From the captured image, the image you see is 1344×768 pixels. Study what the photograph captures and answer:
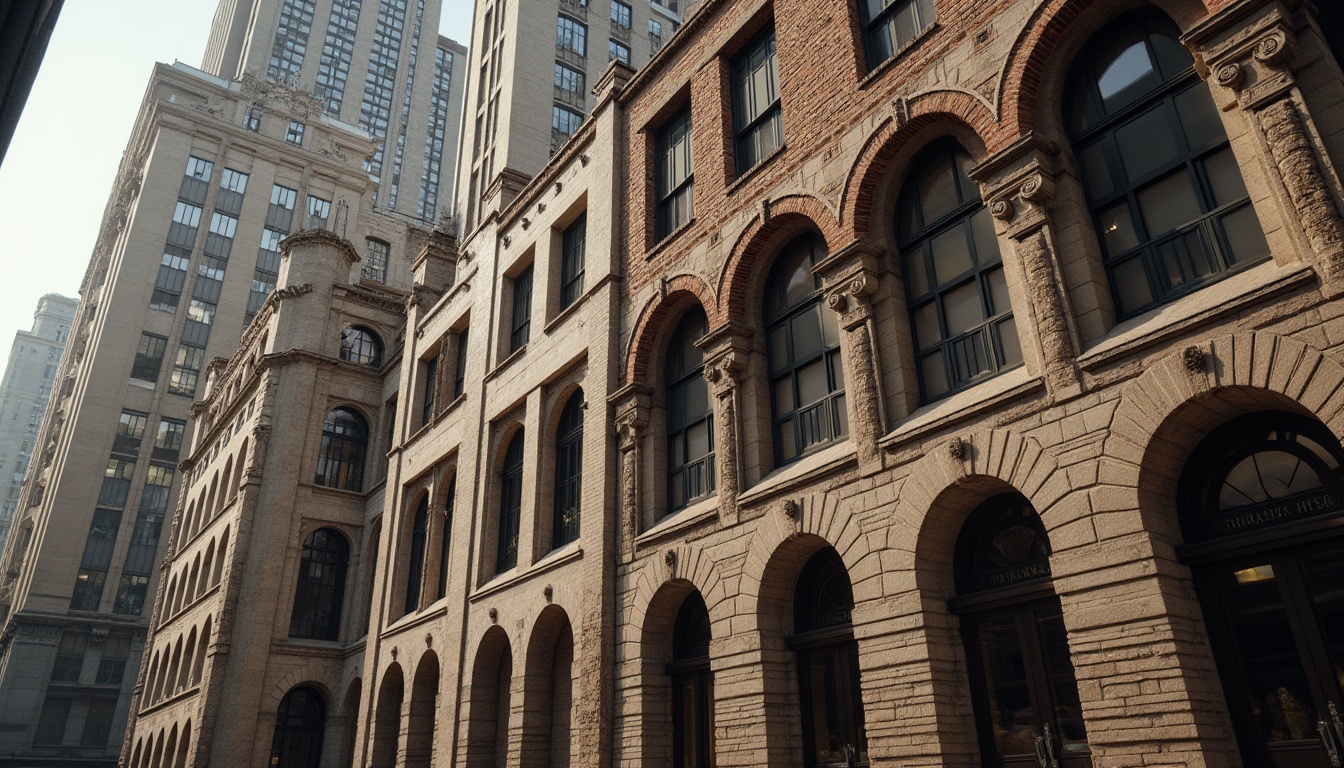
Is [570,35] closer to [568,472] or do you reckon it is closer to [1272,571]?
[568,472]

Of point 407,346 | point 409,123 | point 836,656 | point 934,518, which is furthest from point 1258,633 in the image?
point 409,123

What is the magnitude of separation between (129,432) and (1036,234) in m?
69.8

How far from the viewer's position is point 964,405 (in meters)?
11.8

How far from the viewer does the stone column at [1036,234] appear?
1066cm

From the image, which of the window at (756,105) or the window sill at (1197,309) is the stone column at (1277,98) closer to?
the window sill at (1197,309)

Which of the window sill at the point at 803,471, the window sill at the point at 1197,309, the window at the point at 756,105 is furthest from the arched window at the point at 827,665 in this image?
the window at the point at 756,105

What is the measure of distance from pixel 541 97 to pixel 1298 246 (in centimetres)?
3493

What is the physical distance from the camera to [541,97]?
130 ft

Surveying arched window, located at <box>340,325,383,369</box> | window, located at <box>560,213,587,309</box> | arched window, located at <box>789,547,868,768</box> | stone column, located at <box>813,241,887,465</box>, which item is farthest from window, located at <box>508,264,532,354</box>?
arched window, located at <box>340,325,383,369</box>

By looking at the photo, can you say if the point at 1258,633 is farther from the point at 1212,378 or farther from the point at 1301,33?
the point at 1301,33

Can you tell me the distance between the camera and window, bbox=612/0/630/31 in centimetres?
4600

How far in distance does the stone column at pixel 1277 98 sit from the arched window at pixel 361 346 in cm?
3313

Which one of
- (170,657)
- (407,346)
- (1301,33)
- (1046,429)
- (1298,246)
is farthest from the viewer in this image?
(170,657)

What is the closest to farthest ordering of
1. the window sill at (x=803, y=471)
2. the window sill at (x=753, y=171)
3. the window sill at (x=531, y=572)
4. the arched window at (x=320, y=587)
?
the window sill at (x=803, y=471) < the window sill at (x=753, y=171) < the window sill at (x=531, y=572) < the arched window at (x=320, y=587)
